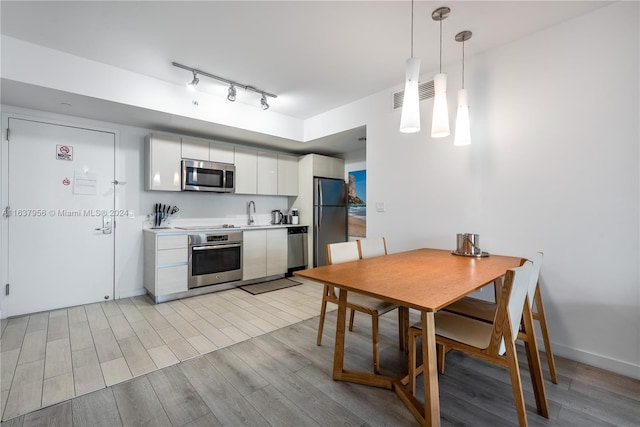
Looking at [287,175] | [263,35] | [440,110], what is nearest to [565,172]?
[440,110]

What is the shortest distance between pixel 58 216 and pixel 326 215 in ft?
11.5

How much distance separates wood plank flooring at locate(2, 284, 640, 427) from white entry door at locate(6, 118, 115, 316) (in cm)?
114

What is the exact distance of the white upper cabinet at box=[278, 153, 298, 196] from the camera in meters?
4.81

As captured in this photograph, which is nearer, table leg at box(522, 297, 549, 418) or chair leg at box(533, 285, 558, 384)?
table leg at box(522, 297, 549, 418)

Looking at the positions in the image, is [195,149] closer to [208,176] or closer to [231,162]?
[208,176]

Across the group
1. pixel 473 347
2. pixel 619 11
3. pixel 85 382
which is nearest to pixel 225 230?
pixel 85 382

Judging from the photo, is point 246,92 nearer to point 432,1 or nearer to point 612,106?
point 432,1

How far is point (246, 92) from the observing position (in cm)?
341

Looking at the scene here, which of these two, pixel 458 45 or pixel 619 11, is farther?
pixel 458 45

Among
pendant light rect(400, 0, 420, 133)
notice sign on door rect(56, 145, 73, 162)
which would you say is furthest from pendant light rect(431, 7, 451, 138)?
notice sign on door rect(56, 145, 73, 162)

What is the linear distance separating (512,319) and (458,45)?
2.33m

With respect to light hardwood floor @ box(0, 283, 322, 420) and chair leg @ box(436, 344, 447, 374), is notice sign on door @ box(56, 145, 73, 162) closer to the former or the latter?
light hardwood floor @ box(0, 283, 322, 420)

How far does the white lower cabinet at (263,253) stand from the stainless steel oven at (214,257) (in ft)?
0.34

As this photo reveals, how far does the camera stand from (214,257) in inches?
149
